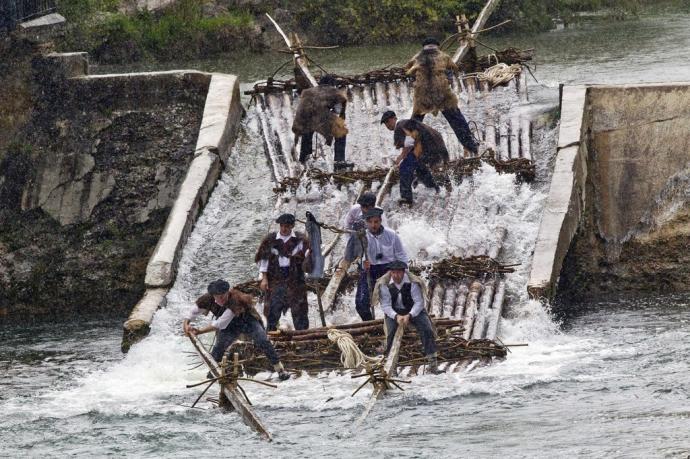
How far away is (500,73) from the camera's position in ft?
64.4

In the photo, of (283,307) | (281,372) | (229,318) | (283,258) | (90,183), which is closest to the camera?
(229,318)

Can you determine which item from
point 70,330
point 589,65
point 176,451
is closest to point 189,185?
point 70,330

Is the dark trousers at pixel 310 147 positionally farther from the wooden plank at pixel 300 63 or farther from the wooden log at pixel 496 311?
the wooden log at pixel 496 311

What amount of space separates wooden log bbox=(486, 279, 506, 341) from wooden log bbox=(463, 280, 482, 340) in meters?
0.17

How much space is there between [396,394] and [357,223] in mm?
2197

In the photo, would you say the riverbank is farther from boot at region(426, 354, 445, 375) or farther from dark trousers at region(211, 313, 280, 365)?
boot at region(426, 354, 445, 375)

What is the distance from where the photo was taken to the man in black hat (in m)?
16.2

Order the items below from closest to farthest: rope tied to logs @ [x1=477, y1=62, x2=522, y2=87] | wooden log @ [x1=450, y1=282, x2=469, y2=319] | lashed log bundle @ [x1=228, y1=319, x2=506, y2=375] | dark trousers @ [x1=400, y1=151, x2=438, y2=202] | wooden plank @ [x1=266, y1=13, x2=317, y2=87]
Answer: lashed log bundle @ [x1=228, y1=319, x2=506, y2=375]
wooden log @ [x1=450, y1=282, x2=469, y2=319]
dark trousers @ [x1=400, y1=151, x2=438, y2=202]
rope tied to logs @ [x1=477, y1=62, x2=522, y2=87]
wooden plank @ [x1=266, y1=13, x2=317, y2=87]

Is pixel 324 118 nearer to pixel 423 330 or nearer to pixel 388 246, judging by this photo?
pixel 388 246

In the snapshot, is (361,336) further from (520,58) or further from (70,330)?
(520,58)

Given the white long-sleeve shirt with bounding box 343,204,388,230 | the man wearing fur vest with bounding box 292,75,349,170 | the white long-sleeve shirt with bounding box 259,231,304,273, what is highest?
the man wearing fur vest with bounding box 292,75,349,170

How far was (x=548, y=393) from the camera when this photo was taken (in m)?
12.8

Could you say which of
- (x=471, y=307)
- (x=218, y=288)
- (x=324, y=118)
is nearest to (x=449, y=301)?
(x=471, y=307)

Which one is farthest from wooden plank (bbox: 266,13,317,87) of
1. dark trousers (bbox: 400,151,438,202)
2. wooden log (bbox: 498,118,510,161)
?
dark trousers (bbox: 400,151,438,202)
